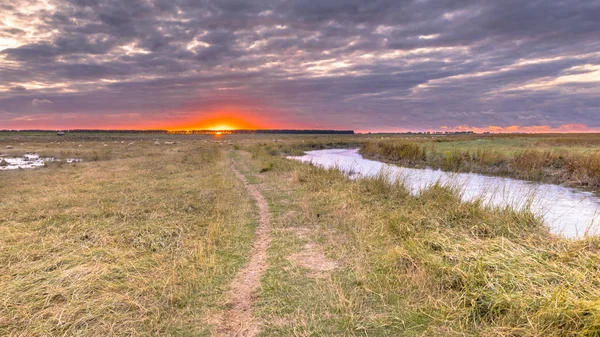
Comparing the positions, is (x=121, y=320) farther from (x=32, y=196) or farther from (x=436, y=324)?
(x=32, y=196)

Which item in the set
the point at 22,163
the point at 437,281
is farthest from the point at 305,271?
the point at 22,163

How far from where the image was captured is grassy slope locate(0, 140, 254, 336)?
5117 millimetres

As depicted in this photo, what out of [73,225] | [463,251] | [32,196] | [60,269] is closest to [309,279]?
[463,251]

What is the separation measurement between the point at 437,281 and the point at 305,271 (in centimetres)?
284

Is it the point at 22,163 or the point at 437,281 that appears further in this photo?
the point at 22,163

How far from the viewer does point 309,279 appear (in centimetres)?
674

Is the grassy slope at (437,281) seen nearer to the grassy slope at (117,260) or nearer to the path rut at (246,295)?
the path rut at (246,295)

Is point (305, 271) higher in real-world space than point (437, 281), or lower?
lower

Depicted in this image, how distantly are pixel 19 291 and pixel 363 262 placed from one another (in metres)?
7.10

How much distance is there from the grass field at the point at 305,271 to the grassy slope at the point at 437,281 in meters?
0.03

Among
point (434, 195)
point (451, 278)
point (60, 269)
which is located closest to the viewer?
point (451, 278)

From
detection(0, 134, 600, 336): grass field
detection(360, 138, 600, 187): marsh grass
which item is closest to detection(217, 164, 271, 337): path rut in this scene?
Answer: detection(0, 134, 600, 336): grass field

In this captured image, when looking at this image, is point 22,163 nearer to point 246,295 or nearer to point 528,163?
point 246,295

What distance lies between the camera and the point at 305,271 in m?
7.14
